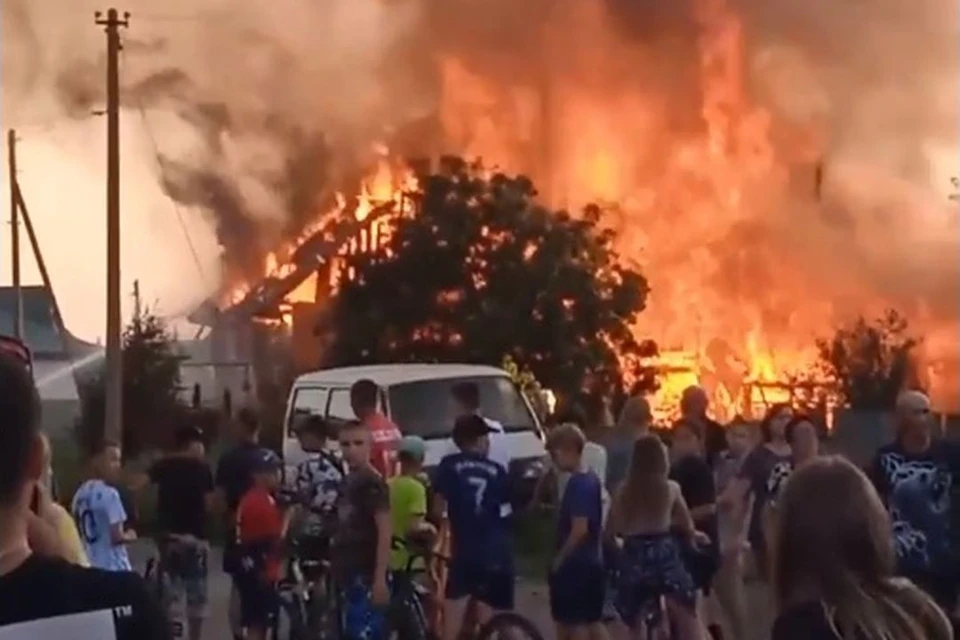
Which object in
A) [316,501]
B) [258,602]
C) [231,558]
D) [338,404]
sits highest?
[316,501]

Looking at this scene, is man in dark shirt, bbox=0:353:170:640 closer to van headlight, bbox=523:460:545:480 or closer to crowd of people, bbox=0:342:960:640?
crowd of people, bbox=0:342:960:640

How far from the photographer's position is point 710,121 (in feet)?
150

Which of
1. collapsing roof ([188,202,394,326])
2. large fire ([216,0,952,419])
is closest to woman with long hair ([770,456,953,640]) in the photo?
collapsing roof ([188,202,394,326])

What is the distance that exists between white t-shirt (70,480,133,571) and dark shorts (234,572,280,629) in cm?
180

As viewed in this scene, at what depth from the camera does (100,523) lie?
11.0 m

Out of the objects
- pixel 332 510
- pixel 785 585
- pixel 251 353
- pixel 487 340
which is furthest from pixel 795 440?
pixel 251 353

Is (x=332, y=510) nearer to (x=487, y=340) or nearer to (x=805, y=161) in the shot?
(x=487, y=340)

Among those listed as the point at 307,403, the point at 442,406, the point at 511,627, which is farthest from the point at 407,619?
the point at 307,403

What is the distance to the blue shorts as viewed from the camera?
11.5 meters

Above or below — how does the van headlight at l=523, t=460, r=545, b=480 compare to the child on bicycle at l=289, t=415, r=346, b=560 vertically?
below

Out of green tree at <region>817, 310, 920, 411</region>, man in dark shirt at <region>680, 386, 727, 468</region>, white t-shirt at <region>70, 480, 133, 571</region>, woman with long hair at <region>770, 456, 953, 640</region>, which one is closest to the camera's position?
woman with long hair at <region>770, 456, 953, 640</region>

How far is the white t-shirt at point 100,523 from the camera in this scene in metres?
10.9

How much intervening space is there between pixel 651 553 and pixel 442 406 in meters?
9.53

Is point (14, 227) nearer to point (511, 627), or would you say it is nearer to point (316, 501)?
point (316, 501)
